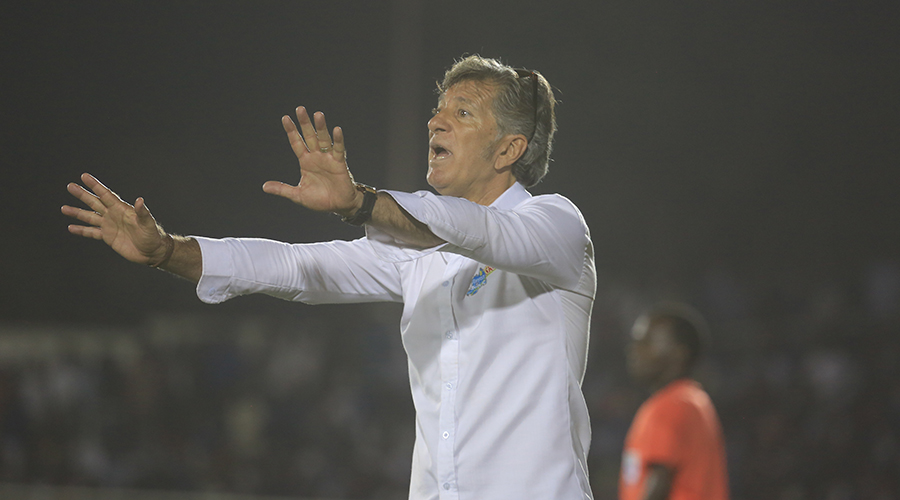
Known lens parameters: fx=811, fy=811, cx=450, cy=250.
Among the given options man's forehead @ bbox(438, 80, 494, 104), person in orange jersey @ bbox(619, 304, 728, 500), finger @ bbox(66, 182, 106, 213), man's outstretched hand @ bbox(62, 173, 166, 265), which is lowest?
person in orange jersey @ bbox(619, 304, 728, 500)

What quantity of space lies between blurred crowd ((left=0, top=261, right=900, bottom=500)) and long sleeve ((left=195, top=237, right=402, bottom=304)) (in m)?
3.65

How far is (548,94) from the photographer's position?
5.55 ft

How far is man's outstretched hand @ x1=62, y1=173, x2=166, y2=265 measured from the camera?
135 centimetres

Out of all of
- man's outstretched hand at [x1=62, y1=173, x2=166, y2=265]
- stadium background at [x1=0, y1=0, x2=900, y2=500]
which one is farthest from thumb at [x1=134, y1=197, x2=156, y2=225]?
stadium background at [x1=0, y1=0, x2=900, y2=500]

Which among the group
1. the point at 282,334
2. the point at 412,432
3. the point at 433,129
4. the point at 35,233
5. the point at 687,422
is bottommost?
the point at 412,432

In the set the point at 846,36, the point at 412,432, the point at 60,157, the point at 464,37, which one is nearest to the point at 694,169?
the point at 846,36

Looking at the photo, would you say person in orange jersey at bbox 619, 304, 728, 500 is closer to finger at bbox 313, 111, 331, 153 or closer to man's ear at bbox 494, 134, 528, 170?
man's ear at bbox 494, 134, 528, 170

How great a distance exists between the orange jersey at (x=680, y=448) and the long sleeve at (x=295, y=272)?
44.2 inches

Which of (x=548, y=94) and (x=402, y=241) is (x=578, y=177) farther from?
(x=402, y=241)

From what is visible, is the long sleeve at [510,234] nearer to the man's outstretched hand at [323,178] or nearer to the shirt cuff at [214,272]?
the man's outstretched hand at [323,178]

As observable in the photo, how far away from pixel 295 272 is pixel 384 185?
4.40 m

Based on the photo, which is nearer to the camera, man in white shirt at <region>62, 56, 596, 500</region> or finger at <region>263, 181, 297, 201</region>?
finger at <region>263, 181, 297, 201</region>

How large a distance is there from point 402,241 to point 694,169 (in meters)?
5.05

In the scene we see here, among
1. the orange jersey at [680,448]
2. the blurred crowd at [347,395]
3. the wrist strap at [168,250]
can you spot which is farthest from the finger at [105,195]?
the blurred crowd at [347,395]
